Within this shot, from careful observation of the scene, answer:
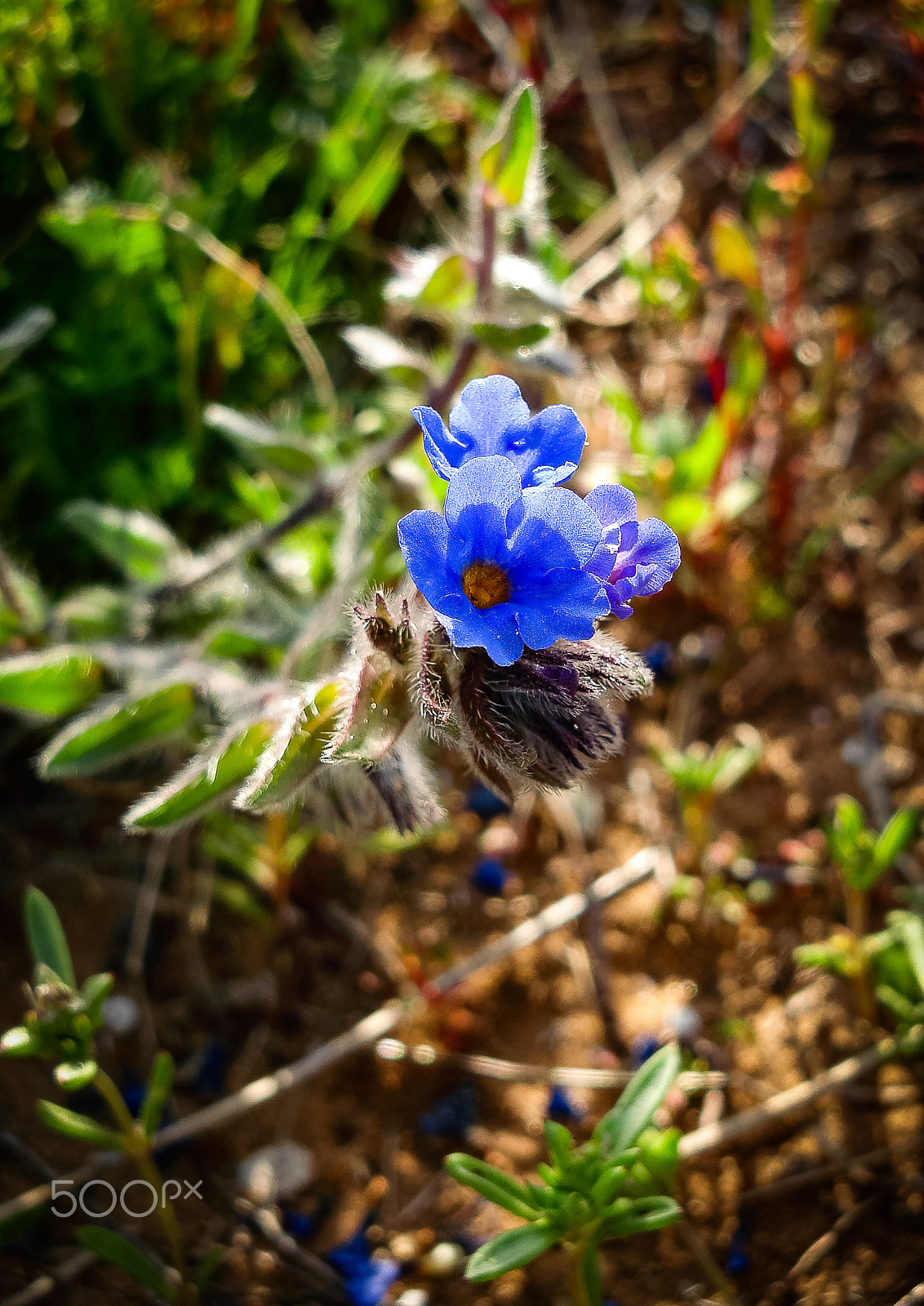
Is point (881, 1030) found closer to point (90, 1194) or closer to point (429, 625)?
point (429, 625)

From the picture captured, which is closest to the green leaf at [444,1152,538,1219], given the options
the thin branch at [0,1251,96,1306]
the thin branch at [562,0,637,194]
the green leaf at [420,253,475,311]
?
the thin branch at [0,1251,96,1306]

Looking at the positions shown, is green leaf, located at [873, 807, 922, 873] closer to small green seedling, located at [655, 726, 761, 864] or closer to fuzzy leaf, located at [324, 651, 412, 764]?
small green seedling, located at [655, 726, 761, 864]

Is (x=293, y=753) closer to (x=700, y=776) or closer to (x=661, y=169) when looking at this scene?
(x=700, y=776)

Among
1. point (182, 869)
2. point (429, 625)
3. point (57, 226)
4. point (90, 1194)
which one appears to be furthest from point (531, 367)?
point (90, 1194)

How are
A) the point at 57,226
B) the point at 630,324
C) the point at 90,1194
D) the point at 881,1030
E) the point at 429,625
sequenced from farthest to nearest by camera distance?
the point at 630,324, the point at 57,226, the point at 881,1030, the point at 90,1194, the point at 429,625

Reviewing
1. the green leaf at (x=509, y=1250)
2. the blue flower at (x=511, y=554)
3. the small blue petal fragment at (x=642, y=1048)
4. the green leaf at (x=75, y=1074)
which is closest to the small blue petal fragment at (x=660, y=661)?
the small blue petal fragment at (x=642, y=1048)

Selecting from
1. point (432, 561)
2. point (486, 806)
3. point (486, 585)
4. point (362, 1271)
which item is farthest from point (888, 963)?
point (432, 561)

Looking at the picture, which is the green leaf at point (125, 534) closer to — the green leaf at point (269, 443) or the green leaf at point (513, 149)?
the green leaf at point (269, 443)
